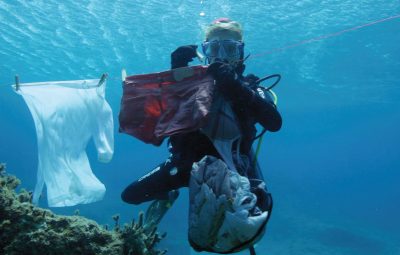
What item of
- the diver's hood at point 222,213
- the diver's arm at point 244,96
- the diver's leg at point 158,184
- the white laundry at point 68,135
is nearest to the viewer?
the diver's hood at point 222,213

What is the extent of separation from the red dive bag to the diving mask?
428 millimetres

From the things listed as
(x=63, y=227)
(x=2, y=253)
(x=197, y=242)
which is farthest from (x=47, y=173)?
(x=197, y=242)

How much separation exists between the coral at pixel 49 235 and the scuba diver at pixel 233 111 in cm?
79

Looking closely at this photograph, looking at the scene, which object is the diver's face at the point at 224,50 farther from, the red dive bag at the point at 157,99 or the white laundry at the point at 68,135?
the white laundry at the point at 68,135

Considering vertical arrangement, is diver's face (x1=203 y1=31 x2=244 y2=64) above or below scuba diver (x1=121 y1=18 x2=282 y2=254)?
above

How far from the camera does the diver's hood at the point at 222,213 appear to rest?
2.80 m

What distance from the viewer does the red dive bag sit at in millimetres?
3801

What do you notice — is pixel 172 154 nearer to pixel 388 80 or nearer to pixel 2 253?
pixel 2 253

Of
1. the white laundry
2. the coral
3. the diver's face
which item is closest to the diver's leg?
the white laundry

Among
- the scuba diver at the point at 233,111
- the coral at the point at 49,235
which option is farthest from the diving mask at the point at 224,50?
the coral at the point at 49,235

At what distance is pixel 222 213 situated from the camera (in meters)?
2.80

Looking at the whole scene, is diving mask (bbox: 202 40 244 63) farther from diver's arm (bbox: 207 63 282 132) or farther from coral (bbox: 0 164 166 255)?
coral (bbox: 0 164 166 255)

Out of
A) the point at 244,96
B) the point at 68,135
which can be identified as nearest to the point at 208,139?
the point at 244,96

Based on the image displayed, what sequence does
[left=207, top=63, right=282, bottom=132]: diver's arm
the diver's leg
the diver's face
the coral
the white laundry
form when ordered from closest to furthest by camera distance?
[left=207, top=63, right=282, bottom=132]: diver's arm, the coral, the diver's face, the diver's leg, the white laundry
